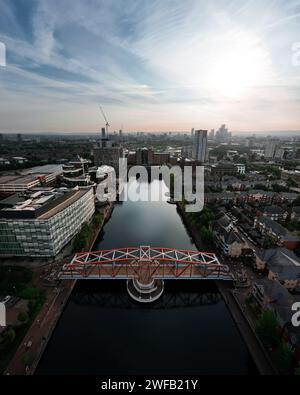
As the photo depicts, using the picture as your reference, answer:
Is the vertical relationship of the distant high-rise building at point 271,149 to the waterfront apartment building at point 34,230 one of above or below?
above

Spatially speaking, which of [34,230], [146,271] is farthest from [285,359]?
[34,230]

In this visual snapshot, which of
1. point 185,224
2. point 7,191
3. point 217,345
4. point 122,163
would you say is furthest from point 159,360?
point 122,163

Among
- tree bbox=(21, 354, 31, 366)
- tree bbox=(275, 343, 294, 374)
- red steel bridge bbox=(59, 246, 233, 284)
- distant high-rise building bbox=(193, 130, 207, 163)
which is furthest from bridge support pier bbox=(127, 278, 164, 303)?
distant high-rise building bbox=(193, 130, 207, 163)

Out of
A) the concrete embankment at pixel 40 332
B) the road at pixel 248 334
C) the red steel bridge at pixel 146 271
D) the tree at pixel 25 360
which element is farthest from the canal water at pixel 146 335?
the red steel bridge at pixel 146 271

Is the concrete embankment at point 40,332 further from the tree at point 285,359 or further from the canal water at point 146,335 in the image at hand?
the tree at point 285,359

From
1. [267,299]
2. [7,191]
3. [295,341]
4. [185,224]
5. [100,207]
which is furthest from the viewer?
[7,191]

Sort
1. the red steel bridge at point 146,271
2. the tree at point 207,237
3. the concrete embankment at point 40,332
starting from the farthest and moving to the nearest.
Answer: the tree at point 207,237
the red steel bridge at point 146,271
the concrete embankment at point 40,332
